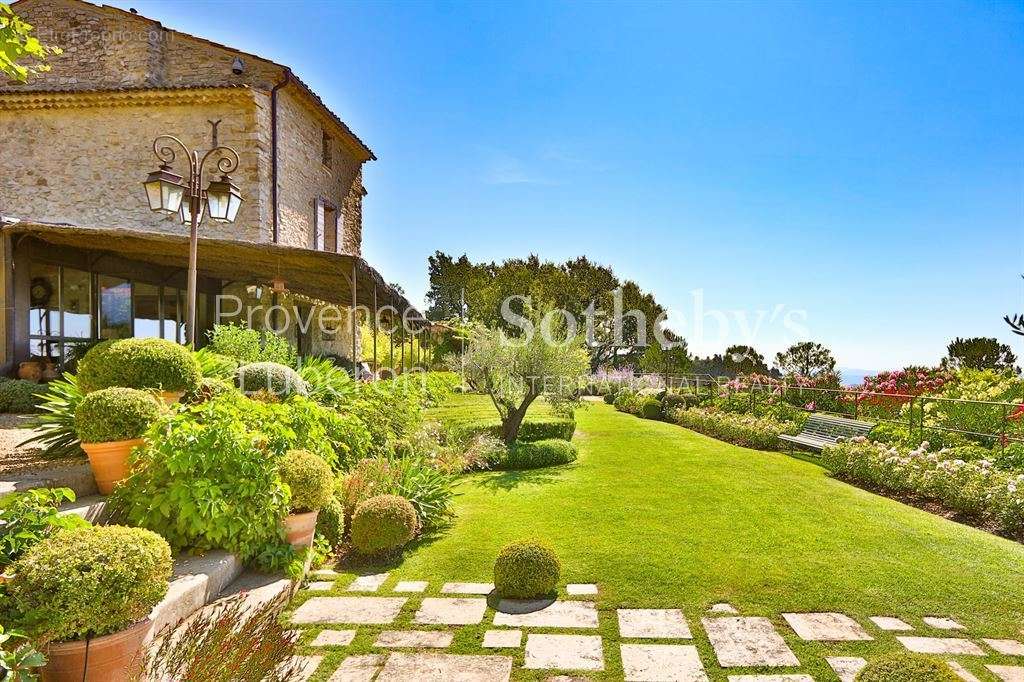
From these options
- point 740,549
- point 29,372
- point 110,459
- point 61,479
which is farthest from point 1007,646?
point 29,372

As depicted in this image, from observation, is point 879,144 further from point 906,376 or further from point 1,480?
point 1,480

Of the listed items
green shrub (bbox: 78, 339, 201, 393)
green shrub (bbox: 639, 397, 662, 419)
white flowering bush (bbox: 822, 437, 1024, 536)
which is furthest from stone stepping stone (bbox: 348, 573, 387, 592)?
green shrub (bbox: 639, 397, 662, 419)

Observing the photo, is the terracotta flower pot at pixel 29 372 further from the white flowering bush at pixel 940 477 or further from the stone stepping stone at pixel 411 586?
the white flowering bush at pixel 940 477

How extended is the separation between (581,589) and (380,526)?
7.16 ft

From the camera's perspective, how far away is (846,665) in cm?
358

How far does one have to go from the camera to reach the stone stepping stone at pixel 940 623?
4180 millimetres

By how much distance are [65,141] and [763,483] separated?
1749 centimetres

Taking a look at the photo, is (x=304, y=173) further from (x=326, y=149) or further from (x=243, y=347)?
(x=243, y=347)

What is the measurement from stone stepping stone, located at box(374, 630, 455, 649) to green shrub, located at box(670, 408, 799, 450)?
39.1 feet

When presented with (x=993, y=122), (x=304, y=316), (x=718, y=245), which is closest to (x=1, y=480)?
(x=304, y=316)

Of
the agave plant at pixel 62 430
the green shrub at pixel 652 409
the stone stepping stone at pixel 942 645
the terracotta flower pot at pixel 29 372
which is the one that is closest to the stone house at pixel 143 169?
the terracotta flower pot at pixel 29 372

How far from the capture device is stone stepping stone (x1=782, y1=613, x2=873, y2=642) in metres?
3.98

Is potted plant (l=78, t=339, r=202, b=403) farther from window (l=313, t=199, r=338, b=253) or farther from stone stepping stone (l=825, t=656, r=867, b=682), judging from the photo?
window (l=313, t=199, r=338, b=253)

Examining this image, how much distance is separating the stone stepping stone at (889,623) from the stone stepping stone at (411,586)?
3711mm
